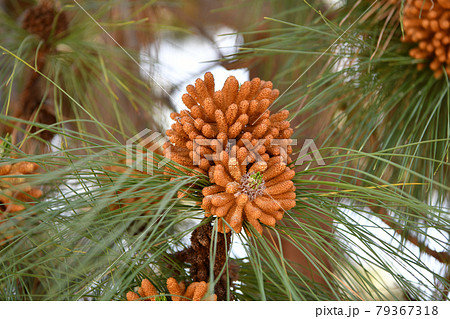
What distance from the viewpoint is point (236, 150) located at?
0.35 m

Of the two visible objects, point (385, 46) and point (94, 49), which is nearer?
point (385, 46)

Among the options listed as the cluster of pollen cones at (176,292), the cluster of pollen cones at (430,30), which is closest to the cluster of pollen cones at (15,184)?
the cluster of pollen cones at (176,292)

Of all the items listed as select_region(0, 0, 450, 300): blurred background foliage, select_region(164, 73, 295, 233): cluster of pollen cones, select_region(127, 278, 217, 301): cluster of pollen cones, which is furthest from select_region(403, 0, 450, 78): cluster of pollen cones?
select_region(127, 278, 217, 301): cluster of pollen cones

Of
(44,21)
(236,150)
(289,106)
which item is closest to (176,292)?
(236,150)

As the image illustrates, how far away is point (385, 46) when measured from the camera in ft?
1.76

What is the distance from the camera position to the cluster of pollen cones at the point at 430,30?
50 cm

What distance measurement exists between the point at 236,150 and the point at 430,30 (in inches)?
12.3

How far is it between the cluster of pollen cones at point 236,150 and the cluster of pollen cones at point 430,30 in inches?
9.8

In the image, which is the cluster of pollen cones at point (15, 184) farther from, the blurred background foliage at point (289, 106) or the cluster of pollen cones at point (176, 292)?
the cluster of pollen cones at point (176, 292)

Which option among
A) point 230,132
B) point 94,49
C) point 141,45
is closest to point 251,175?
point 230,132

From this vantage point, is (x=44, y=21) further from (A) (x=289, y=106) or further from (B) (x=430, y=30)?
(B) (x=430, y=30)
